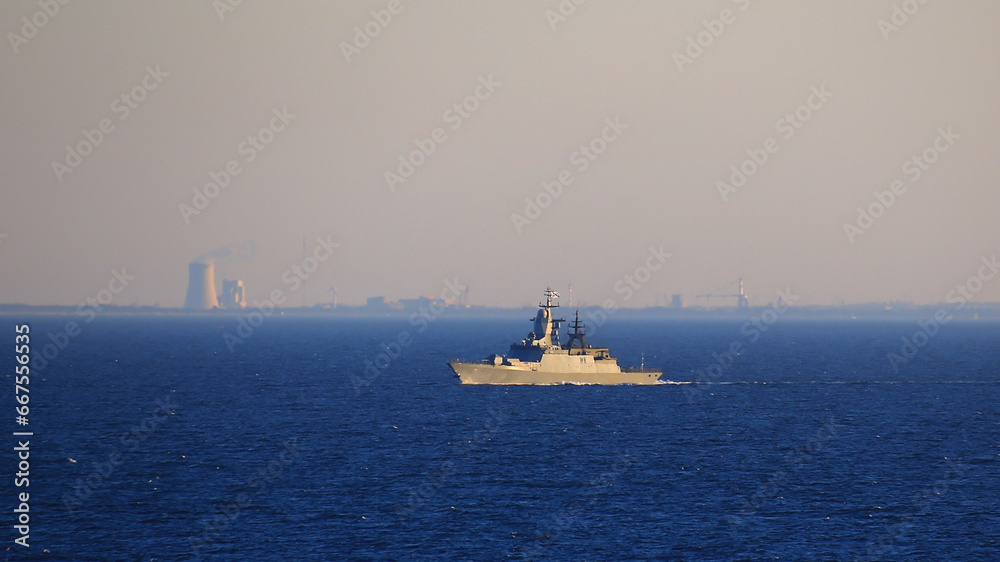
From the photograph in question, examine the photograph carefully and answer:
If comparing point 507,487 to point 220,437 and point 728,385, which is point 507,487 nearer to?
point 220,437

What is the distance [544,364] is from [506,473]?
1883 inches

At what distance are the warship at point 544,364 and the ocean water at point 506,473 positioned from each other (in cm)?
253

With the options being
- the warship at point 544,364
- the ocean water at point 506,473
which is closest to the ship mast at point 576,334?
the warship at point 544,364

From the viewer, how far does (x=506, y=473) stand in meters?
56.7

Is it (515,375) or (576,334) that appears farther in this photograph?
(576,334)

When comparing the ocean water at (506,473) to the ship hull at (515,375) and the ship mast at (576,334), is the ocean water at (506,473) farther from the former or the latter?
the ship mast at (576,334)

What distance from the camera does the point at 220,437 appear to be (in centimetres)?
6844

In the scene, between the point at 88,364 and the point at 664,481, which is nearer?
the point at 664,481

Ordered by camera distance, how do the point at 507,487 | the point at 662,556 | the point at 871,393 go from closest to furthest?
the point at 662,556, the point at 507,487, the point at 871,393

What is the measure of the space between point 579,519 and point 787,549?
414 inches

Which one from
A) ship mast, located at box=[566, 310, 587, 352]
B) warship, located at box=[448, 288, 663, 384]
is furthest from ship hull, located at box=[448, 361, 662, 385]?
ship mast, located at box=[566, 310, 587, 352]

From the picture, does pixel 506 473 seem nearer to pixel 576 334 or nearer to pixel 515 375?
pixel 515 375

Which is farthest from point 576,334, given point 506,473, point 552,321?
point 506,473

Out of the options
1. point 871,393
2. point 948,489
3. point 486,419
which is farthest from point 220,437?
point 871,393
